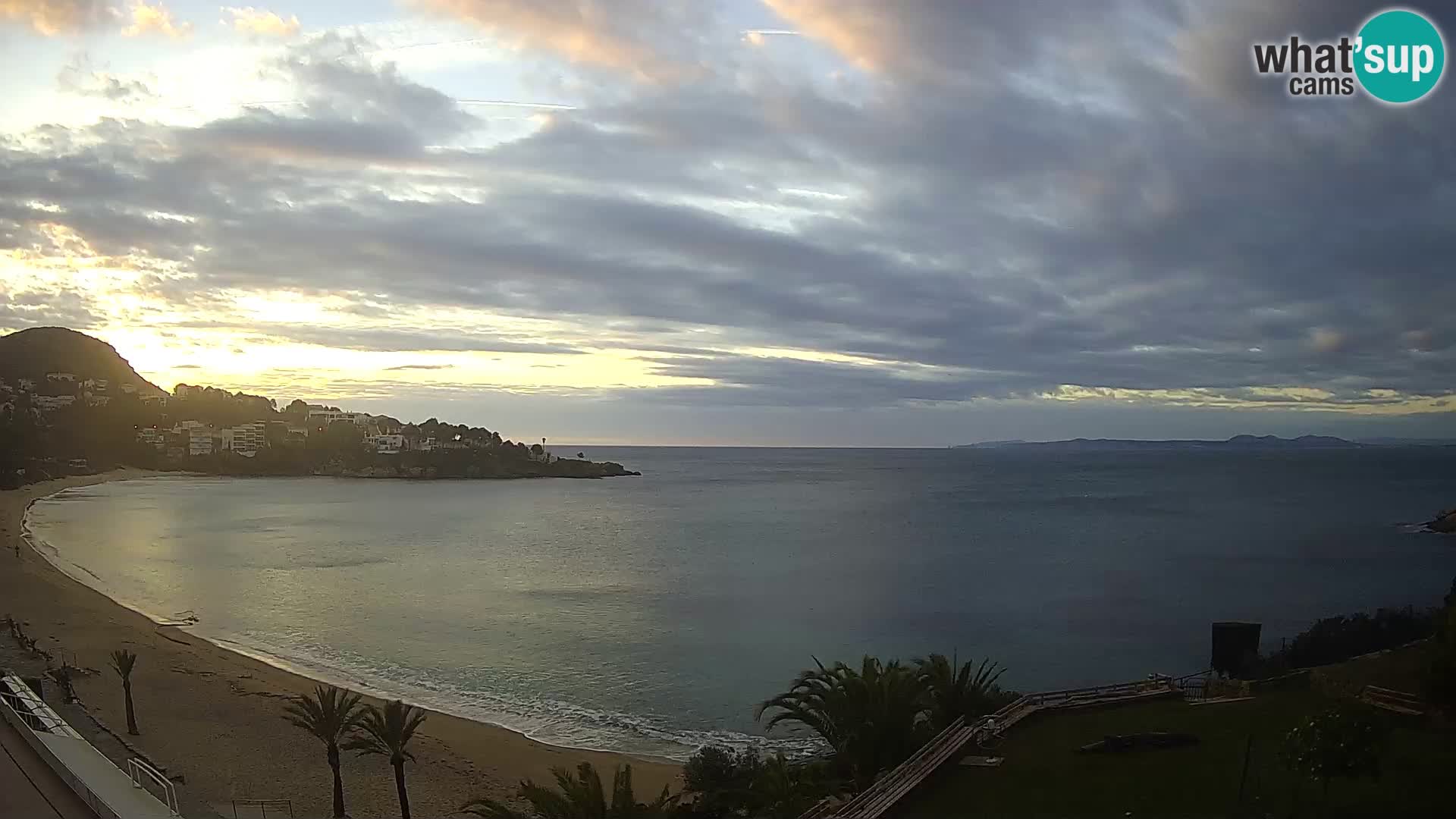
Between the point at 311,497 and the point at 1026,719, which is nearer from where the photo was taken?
the point at 1026,719

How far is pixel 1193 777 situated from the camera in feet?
48.9

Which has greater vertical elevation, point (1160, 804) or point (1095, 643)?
point (1160, 804)

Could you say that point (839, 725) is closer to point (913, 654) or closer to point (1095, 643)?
point (913, 654)

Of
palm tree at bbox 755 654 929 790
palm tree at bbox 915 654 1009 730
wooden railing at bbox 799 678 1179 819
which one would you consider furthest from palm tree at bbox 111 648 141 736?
palm tree at bbox 915 654 1009 730

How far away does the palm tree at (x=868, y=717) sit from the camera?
62.1ft

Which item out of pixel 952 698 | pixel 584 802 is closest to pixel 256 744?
pixel 584 802

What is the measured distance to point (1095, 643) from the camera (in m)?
41.9

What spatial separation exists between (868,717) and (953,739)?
1.98 m

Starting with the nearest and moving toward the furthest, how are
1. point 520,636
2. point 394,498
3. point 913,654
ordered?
point 913,654 → point 520,636 → point 394,498

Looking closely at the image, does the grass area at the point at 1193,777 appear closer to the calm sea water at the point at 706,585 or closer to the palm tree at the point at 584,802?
the palm tree at the point at 584,802

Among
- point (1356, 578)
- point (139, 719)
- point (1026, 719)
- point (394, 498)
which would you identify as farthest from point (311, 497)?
point (1026, 719)

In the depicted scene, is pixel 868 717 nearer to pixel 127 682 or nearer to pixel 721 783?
pixel 721 783

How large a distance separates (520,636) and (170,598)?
25539 mm

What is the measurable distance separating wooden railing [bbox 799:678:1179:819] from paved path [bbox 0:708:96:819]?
10.9 meters
